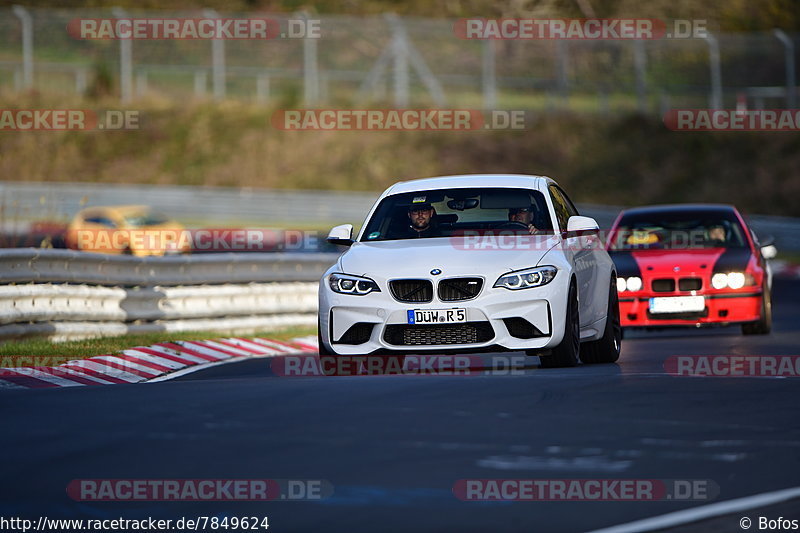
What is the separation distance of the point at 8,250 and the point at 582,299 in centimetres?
563

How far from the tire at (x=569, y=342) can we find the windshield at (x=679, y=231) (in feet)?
19.0

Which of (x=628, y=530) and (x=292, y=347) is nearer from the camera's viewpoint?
(x=628, y=530)

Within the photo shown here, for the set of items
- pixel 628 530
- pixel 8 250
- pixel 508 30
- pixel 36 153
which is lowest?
pixel 628 530

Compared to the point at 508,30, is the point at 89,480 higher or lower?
lower

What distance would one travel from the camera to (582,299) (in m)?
12.1

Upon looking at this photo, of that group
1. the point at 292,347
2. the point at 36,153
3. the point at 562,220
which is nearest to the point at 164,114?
the point at 36,153

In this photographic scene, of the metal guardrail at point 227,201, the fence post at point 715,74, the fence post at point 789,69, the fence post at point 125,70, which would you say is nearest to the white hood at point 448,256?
the fence post at point 789,69

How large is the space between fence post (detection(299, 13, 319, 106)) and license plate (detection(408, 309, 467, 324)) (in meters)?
34.7

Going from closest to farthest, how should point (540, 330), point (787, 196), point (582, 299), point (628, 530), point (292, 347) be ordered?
point (628, 530) → point (540, 330) → point (582, 299) → point (292, 347) → point (787, 196)

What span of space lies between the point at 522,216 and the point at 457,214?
52 centimetres

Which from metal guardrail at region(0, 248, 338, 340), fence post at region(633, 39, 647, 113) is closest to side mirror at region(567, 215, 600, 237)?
metal guardrail at region(0, 248, 338, 340)

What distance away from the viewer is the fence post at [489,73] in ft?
146

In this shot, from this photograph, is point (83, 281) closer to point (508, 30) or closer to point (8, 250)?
point (8, 250)

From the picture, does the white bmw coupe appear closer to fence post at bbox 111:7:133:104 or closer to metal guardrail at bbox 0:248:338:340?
metal guardrail at bbox 0:248:338:340
